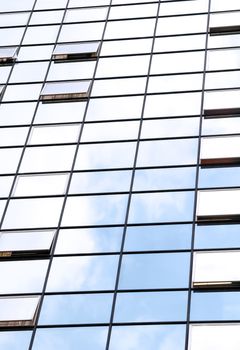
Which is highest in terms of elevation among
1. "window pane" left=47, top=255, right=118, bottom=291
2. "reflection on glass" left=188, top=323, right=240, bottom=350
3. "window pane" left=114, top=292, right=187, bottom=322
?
"window pane" left=47, top=255, right=118, bottom=291

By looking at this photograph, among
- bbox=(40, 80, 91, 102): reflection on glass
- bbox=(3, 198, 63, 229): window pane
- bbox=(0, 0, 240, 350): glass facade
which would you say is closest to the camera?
bbox=(0, 0, 240, 350): glass facade

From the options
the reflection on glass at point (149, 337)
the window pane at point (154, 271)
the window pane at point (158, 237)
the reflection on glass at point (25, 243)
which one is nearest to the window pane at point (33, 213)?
the reflection on glass at point (25, 243)

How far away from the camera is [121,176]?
27.3 meters

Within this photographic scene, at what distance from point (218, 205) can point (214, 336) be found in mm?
5181

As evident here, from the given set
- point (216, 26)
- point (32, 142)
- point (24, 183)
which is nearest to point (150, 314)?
point (24, 183)

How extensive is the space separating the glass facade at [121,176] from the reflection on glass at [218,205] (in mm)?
51

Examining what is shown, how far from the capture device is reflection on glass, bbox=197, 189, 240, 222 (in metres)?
25.1

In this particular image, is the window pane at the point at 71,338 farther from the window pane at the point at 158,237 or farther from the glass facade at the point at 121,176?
the window pane at the point at 158,237

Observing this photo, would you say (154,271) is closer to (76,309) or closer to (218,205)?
(76,309)

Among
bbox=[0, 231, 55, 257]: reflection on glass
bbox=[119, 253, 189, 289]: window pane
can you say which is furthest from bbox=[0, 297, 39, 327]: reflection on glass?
bbox=[119, 253, 189, 289]: window pane

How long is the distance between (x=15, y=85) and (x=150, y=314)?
13.6m

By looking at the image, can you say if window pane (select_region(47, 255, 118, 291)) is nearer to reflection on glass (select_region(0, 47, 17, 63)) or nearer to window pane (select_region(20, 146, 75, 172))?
window pane (select_region(20, 146, 75, 172))

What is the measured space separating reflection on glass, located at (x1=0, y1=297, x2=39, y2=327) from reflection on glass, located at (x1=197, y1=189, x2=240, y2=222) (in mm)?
5595

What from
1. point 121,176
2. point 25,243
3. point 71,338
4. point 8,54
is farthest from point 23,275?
point 8,54
